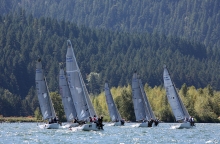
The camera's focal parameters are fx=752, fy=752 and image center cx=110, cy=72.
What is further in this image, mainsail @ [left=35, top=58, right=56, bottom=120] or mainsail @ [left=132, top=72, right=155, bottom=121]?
mainsail @ [left=132, top=72, right=155, bottom=121]

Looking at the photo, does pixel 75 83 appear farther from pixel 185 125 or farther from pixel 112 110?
pixel 112 110

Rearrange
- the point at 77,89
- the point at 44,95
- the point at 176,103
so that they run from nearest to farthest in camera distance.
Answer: the point at 77,89
the point at 176,103
the point at 44,95

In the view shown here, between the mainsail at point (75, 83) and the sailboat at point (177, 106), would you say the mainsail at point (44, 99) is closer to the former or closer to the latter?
the sailboat at point (177, 106)

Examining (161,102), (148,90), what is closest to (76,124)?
(161,102)

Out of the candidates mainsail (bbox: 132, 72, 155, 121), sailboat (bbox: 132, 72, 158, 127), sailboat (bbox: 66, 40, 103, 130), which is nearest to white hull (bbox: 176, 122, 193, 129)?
sailboat (bbox: 132, 72, 158, 127)

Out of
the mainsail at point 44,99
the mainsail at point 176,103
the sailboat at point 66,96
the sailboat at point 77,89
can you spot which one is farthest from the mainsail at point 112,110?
the sailboat at point 77,89

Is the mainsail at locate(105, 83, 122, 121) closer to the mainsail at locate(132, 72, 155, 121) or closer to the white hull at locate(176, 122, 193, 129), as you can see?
the mainsail at locate(132, 72, 155, 121)

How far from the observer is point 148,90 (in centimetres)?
17475

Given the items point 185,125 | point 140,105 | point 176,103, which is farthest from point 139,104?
point 185,125

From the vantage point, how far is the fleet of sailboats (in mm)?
81688

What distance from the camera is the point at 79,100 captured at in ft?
268

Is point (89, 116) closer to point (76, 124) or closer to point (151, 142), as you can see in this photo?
point (76, 124)

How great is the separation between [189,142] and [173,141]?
1850mm

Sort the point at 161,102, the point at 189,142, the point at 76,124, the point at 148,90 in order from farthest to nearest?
the point at 148,90 → the point at 161,102 → the point at 76,124 → the point at 189,142
